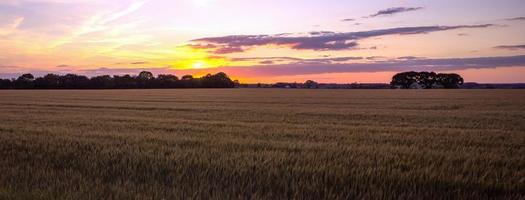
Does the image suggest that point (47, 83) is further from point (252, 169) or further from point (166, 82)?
point (252, 169)

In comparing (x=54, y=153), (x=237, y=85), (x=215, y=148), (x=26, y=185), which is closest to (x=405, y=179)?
(x=215, y=148)

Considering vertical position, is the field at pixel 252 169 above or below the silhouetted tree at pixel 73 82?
below

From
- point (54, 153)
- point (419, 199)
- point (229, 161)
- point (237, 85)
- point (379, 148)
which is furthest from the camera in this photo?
point (237, 85)

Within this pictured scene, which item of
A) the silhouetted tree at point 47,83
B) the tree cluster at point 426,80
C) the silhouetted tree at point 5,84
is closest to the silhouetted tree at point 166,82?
the silhouetted tree at point 47,83

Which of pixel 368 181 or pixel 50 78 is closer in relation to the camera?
pixel 368 181

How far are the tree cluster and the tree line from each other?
166 feet

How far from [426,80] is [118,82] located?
8901 centimetres

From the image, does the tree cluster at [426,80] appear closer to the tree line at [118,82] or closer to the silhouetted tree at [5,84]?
the tree line at [118,82]

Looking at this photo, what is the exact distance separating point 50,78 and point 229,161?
12554cm

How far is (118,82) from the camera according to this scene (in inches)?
5027

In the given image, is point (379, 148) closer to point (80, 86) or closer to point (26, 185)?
point (26, 185)

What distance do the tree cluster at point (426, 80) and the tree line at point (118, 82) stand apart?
166ft

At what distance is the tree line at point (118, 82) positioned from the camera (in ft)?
391

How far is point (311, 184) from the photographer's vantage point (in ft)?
21.2
